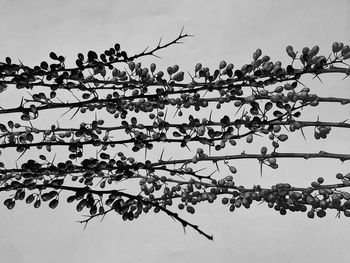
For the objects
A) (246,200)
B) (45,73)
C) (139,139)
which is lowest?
(246,200)

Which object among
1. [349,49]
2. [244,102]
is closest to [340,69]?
[349,49]

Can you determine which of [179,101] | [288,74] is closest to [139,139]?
[179,101]

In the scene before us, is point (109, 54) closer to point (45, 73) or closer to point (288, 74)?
point (45, 73)

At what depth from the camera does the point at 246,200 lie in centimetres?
171

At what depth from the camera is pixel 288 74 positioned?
161 centimetres

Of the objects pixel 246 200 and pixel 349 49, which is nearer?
pixel 349 49

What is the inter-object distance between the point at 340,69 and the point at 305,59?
0.40 ft

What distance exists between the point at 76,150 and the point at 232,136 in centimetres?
50

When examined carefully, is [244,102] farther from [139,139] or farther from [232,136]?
[139,139]

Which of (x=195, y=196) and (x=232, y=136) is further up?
(x=232, y=136)

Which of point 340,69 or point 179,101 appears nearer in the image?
point 340,69

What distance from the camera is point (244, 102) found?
171cm

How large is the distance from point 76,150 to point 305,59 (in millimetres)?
764

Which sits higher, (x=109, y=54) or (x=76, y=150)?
(x=109, y=54)
